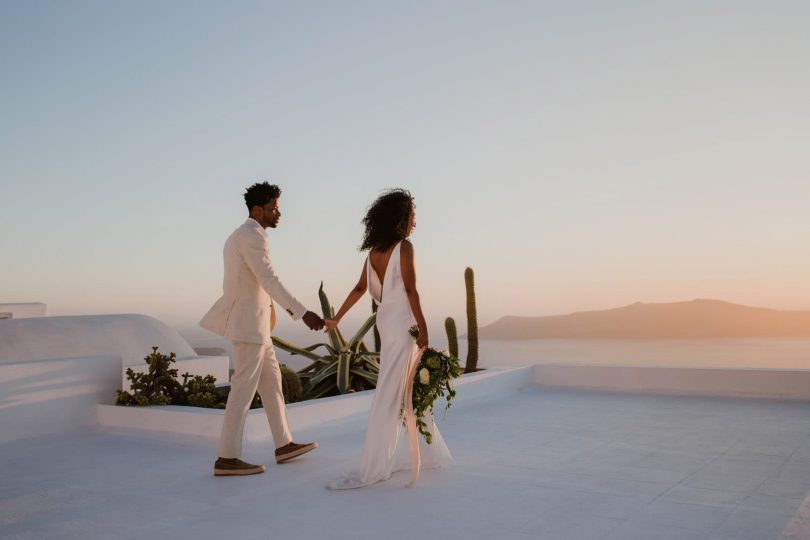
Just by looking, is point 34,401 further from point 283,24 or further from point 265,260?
point 283,24

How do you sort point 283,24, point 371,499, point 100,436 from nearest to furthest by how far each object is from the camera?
point 371,499 → point 100,436 → point 283,24

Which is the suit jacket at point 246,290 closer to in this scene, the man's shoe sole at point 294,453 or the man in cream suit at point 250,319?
the man in cream suit at point 250,319

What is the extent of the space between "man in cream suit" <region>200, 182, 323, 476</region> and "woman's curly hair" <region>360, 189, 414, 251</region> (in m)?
0.60

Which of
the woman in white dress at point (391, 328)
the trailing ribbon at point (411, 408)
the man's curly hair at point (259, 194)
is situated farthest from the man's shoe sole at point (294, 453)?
the man's curly hair at point (259, 194)

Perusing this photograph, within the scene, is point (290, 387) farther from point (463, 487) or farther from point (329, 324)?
point (463, 487)

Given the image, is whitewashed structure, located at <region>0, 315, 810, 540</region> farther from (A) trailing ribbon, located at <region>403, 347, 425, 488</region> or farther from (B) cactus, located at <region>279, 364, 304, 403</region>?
(B) cactus, located at <region>279, 364, 304, 403</region>

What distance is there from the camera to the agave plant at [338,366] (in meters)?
7.30

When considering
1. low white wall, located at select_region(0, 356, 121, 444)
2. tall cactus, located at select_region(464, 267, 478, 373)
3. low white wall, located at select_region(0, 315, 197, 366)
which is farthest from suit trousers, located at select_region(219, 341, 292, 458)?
low white wall, located at select_region(0, 315, 197, 366)

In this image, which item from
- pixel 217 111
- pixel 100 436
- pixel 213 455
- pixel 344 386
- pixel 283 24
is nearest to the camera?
pixel 213 455

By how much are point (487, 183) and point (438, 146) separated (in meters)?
1.29

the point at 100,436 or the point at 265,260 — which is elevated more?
the point at 265,260

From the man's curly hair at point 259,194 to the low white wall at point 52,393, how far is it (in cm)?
272

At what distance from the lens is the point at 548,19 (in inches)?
382

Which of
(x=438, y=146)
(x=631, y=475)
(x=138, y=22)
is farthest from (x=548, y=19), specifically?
(x=631, y=475)
